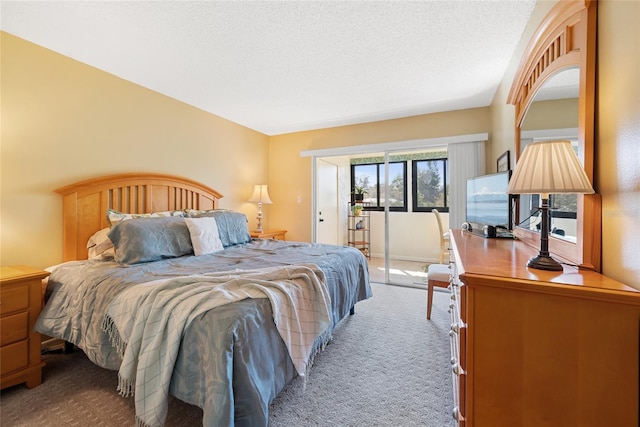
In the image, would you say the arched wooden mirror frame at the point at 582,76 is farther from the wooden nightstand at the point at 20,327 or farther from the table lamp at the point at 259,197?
the table lamp at the point at 259,197

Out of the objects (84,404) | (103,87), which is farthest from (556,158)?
(103,87)

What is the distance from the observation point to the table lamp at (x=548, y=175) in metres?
0.97

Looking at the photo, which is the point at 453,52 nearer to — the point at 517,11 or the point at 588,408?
the point at 517,11

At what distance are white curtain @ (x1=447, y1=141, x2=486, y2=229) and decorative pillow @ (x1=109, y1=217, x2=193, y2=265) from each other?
328cm

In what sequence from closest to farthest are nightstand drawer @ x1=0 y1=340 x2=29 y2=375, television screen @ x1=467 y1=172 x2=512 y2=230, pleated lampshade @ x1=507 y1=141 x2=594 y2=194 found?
1. pleated lampshade @ x1=507 y1=141 x2=594 y2=194
2. nightstand drawer @ x1=0 y1=340 x2=29 y2=375
3. television screen @ x1=467 y1=172 x2=512 y2=230

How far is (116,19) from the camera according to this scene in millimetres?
1903

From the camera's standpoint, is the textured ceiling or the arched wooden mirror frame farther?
the textured ceiling

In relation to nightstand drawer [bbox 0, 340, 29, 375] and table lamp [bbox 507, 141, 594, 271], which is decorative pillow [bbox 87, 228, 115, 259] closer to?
nightstand drawer [bbox 0, 340, 29, 375]

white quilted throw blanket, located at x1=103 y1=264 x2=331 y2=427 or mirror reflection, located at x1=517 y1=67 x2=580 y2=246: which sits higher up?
mirror reflection, located at x1=517 y1=67 x2=580 y2=246

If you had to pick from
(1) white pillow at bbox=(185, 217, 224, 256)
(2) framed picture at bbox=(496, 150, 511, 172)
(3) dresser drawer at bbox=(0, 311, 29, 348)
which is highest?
(2) framed picture at bbox=(496, 150, 511, 172)

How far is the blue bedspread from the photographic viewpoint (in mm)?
1138

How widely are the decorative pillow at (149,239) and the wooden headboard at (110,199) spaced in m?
0.52

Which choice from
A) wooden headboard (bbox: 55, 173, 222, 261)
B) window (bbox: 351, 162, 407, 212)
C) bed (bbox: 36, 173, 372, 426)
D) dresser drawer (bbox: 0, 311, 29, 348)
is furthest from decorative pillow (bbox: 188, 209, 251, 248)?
window (bbox: 351, 162, 407, 212)

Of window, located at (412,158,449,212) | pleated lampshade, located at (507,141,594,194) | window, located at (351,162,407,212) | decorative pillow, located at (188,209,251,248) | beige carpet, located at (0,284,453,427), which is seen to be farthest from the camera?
window, located at (351,162,407,212)
